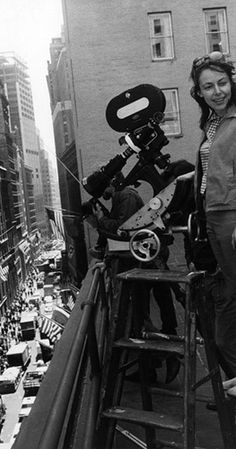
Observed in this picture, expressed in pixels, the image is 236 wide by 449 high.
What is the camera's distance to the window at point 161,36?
32.4 ft

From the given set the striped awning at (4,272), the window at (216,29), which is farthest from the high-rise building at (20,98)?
the striped awning at (4,272)

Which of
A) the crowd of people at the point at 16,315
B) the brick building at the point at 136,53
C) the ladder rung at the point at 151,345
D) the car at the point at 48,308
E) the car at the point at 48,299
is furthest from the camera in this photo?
the crowd of people at the point at 16,315

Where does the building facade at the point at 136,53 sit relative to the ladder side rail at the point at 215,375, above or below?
above

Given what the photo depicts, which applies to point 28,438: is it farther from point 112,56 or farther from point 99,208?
point 112,56

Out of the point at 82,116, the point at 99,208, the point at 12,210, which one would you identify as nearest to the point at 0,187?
the point at 12,210

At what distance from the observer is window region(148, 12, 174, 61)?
9.87 m

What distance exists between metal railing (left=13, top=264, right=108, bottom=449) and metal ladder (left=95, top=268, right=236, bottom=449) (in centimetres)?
7

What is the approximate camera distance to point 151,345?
1419 millimetres

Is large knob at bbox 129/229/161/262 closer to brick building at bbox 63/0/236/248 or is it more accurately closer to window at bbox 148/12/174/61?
brick building at bbox 63/0/236/248

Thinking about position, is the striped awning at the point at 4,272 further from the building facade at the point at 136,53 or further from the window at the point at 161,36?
the window at the point at 161,36

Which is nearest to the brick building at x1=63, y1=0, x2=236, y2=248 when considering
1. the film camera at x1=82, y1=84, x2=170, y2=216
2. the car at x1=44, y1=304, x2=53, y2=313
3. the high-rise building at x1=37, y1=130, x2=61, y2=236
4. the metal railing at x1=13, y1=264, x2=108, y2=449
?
the high-rise building at x1=37, y1=130, x2=61, y2=236

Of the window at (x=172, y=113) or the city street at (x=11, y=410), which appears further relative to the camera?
the city street at (x=11, y=410)

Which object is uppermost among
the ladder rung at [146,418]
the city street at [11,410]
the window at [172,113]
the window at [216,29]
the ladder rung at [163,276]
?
the window at [216,29]

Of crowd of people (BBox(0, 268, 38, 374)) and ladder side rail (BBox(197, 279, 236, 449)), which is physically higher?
ladder side rail (BBox(197, 279, 236, 449))
